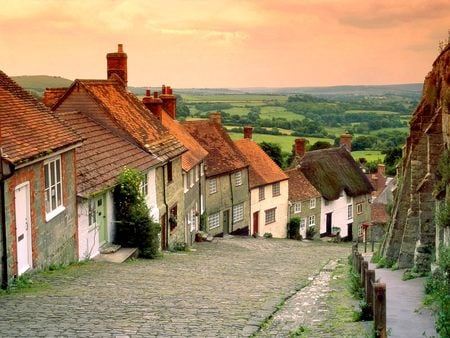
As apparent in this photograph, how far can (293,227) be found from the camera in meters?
52.1

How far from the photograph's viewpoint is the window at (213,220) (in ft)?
142

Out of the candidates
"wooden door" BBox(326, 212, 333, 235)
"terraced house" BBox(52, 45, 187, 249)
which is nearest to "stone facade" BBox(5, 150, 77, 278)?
"terraced house" BBox(52, 45, 187, 249)

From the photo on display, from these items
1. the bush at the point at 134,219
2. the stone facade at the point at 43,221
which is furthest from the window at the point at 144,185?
the stone facade at the point at 43,221

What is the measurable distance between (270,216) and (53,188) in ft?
113

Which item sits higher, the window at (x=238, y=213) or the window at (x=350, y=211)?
the window at (x=238, y=213)

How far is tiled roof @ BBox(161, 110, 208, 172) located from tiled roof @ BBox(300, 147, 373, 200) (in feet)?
61.9

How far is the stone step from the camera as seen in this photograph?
20.6 meters

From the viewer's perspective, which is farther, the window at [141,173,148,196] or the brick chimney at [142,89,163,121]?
the brick chimney at [142,89,163,121]

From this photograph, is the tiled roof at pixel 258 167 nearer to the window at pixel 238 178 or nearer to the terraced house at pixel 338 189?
the window at pixel 238 178

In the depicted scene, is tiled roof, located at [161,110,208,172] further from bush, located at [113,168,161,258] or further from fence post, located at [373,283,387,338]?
fence post, located at [373,283,387,338]

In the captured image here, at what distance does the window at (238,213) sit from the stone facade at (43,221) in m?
27.4

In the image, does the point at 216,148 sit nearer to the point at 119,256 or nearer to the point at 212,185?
the point at 212,185

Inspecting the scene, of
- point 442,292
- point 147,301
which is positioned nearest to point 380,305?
point 442,292

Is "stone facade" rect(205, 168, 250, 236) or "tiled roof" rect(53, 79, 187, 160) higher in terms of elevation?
"tiled roof" rect(53, 79, 187, 160)
